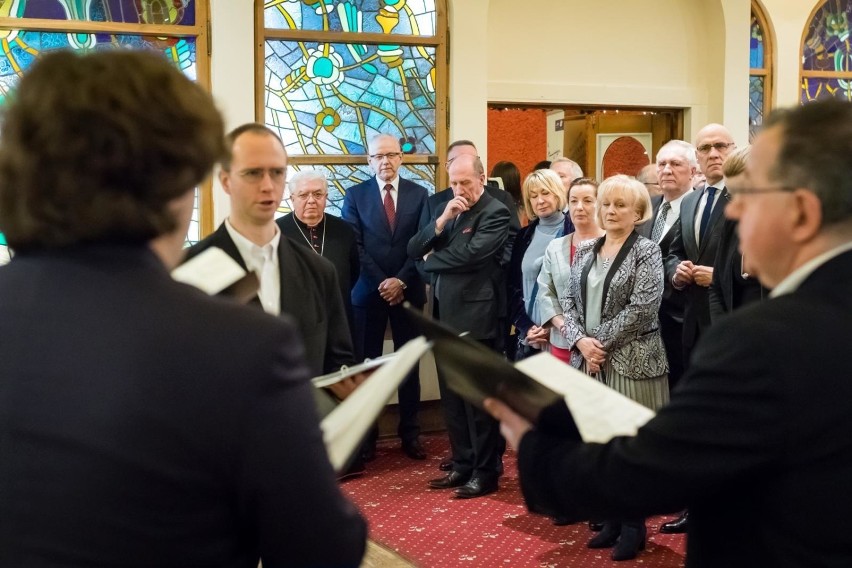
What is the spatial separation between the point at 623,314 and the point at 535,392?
2.65 meters

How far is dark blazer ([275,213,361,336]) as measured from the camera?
5375 millimetres

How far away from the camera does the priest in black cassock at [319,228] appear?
17.6 ft

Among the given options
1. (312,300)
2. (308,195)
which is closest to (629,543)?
(312,300)

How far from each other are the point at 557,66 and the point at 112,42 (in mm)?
3023

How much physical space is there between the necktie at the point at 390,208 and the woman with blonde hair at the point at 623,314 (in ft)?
5.73

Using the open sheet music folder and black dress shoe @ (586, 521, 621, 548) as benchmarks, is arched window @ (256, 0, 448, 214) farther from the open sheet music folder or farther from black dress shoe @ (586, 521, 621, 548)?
the open sheet music folder

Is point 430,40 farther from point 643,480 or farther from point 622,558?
point 643,480

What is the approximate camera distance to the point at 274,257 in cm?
270

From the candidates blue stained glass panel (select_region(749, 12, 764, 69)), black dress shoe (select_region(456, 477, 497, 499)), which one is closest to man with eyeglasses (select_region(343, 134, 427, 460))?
black dress shoe (select_region(456, 477, 497, 499))

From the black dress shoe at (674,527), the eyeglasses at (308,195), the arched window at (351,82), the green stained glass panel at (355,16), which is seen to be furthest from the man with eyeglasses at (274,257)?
the green stained glass panel at (355,16)

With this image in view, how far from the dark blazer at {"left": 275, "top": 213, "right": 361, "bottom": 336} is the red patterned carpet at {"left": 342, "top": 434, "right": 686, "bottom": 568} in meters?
0.98

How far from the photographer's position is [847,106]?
147 cm

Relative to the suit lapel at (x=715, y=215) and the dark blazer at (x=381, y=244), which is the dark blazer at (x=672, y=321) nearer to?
the suit lapel at (x=715, y=215)

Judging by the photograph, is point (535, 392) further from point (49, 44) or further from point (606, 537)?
point (49, 44)
